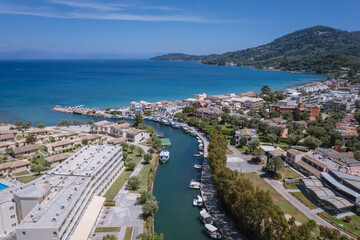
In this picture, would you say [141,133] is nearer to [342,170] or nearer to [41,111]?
[342,170]

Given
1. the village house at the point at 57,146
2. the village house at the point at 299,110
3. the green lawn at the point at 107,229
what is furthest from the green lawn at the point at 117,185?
the village house at the point at 299,110

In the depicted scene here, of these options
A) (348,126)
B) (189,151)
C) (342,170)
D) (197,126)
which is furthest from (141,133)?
(348,126)

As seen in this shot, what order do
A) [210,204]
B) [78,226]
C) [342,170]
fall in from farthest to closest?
[342,170]
[210,204]
[78,226]

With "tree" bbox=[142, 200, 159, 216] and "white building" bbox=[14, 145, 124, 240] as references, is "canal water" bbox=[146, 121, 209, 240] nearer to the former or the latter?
"tree" bbox=[142, 200, 159, 216]

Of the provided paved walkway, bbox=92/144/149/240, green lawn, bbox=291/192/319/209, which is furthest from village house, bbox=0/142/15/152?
green lawn, bbox=291/192/319/209

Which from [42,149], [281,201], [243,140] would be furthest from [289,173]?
[42,149]

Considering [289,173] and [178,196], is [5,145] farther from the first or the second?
[289,173]
